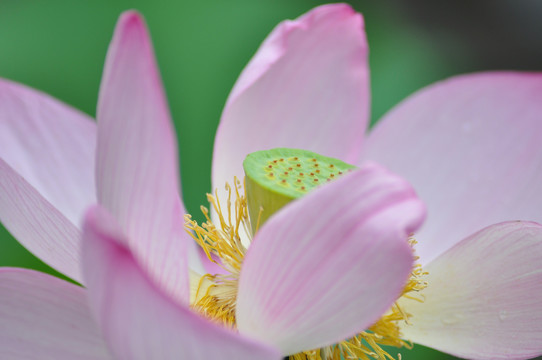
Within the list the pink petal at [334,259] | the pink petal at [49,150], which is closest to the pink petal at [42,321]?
the pink petal at [49,150]

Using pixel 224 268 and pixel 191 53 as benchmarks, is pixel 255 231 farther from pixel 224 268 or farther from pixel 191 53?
pixel 191 53

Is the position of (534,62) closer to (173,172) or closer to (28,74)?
(28,74)

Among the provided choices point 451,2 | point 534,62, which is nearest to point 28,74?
point 451,2

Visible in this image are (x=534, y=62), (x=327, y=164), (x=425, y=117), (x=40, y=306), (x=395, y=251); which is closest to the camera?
(x=395, y=251)

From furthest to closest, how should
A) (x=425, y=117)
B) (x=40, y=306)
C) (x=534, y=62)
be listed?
(x=534, y=62) → (x=425, y=117) → (x=40, y=306)

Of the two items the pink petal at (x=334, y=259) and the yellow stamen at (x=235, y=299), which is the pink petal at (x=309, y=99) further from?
the pink petal at (x=334, y=259)

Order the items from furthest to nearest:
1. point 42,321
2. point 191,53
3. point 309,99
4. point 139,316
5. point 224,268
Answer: point 191,53 < point 309,99 < point 224,268 < point 42,321 < point 139,316

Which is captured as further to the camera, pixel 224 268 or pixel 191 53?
pixel 191 53

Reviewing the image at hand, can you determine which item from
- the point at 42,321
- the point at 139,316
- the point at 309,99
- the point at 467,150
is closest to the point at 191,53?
the point at 309,99
